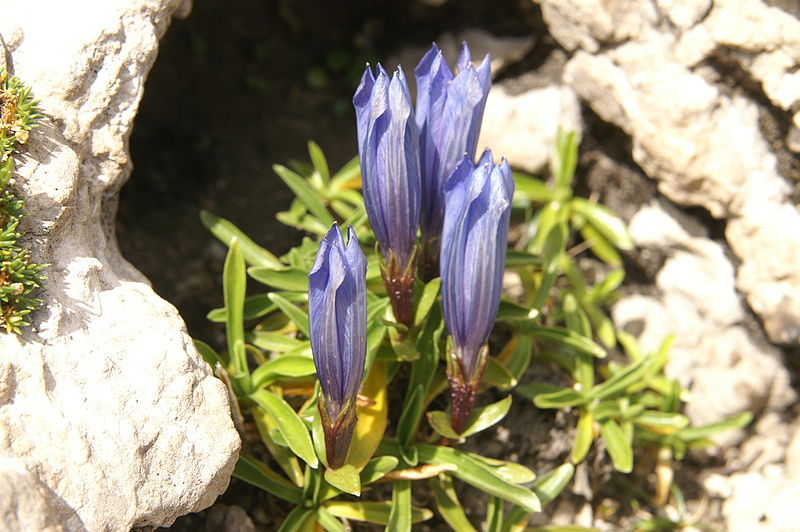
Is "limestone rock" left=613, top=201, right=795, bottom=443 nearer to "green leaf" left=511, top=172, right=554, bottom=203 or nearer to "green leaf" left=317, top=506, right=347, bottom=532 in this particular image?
"green leaf" left=511, top=172, right=554, bottom=203

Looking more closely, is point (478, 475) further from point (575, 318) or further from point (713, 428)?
point (713, 428)

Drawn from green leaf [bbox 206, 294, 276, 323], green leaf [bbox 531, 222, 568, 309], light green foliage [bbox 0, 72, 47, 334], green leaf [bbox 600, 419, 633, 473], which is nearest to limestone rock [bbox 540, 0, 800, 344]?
green leaf [bbox 531, 222, 568, 309]

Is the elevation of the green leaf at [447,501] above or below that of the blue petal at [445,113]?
below

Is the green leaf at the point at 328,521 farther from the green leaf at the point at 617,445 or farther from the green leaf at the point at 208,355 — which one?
the green leaf at the point at 617,445

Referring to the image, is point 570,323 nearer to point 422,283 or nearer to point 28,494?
point 422,283

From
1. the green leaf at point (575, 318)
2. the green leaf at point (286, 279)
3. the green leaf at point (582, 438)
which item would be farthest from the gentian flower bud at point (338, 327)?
the green leaf at point (575, 318)

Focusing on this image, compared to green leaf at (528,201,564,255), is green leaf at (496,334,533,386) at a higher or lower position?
lower

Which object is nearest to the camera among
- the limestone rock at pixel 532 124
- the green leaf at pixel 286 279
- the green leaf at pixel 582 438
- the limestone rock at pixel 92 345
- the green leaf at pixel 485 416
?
the limestone rock at pixel 92 345
